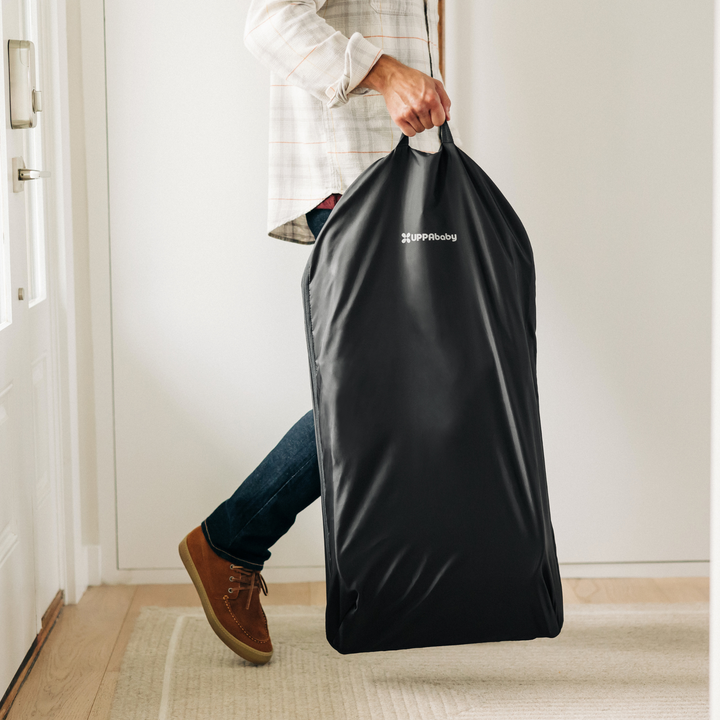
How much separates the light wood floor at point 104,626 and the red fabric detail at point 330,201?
805mm

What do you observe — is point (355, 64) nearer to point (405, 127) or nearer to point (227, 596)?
point (405, 127)

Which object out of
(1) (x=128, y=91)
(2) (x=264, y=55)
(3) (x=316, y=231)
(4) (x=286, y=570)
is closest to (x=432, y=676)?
(4) (x=286, y=570)

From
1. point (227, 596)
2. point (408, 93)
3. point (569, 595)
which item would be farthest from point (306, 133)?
point (569, 595)

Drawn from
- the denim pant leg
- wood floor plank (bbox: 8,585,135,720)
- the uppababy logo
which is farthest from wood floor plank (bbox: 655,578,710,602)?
wood floor plank (bbox: 8,585,135,720)

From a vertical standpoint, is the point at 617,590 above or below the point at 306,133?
below

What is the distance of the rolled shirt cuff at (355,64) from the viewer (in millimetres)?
1018

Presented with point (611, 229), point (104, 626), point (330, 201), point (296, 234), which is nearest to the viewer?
point (330, 201)

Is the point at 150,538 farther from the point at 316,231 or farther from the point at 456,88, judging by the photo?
the point at 456,88

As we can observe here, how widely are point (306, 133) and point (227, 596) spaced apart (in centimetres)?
75

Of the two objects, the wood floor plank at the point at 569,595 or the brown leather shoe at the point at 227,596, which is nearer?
the brown leather shoe at the point at 227,596

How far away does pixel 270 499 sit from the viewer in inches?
49.1

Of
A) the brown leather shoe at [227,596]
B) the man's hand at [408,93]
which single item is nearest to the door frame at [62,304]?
the brown leather shoe at [227,596]

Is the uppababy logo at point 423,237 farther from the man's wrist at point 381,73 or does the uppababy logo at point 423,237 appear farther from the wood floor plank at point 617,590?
the wood floor plank at point 617,590

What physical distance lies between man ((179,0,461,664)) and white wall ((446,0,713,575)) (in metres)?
0.35
